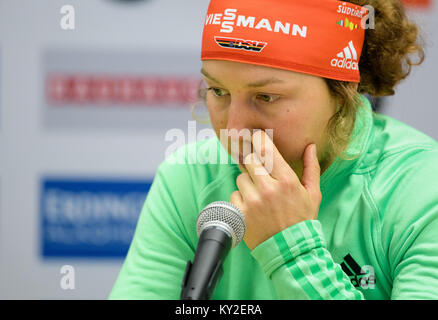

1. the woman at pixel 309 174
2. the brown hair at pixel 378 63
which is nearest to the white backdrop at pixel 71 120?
the brown hair at pixel 378 63

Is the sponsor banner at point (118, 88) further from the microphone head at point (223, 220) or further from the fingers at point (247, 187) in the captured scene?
the microphone head at point (223, 220)

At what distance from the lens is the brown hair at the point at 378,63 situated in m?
1.09

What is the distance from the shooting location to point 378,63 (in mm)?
1238

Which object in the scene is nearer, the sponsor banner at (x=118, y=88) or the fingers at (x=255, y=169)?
the fingers at (x=255, y=169)

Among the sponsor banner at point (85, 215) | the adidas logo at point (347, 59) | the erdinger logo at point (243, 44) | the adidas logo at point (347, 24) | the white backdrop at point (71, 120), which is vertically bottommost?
the sponsor banner at point (85, 215)

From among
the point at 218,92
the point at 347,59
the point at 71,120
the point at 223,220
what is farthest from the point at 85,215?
the point at 223,220

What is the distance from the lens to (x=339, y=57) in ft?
3.46

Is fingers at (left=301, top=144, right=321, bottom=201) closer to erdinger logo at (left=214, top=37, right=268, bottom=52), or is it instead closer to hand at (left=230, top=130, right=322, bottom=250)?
hand at (left=230, top=130, right=322, bottom=250)

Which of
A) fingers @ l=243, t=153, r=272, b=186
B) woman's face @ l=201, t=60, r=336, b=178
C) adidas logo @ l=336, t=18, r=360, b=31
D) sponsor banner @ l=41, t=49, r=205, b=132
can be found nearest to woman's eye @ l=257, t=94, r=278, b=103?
woman's face @ l=201, t=60, r=336, b=178

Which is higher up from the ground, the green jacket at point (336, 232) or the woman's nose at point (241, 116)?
the woman's nose at point (241, 116)

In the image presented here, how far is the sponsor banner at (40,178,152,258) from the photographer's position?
107 inches
